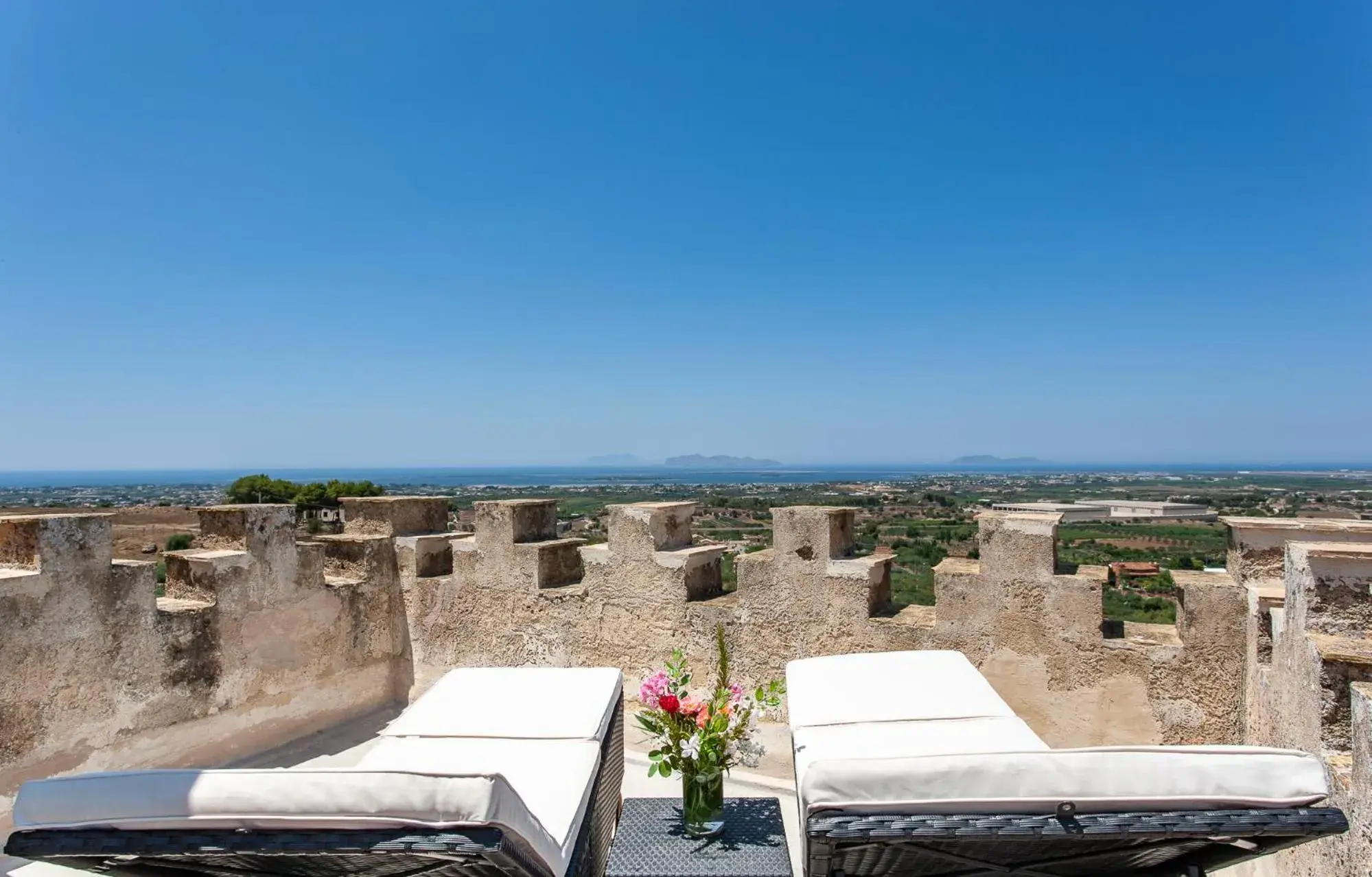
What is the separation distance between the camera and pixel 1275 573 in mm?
3768

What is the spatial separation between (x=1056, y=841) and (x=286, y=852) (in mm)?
1957

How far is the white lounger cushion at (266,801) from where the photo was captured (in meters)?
1.88

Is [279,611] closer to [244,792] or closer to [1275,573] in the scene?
[244,792]

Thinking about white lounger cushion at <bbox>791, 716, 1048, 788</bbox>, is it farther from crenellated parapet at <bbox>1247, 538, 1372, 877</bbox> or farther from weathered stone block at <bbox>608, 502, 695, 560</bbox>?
weathered stone block at <bbox>608, 502, 695, 560</bbox>

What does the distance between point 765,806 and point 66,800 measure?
263 centimetres

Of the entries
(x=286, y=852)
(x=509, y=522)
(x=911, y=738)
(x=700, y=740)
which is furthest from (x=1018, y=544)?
(x=286, y=852)

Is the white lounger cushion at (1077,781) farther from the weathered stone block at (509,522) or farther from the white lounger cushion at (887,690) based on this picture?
the weathered stone block at (509,522)

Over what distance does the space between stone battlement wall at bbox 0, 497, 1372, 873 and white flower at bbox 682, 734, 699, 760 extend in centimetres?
180

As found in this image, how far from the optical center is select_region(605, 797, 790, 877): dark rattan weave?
295 cm

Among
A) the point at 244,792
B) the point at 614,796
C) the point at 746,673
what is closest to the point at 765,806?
the point at 614,796

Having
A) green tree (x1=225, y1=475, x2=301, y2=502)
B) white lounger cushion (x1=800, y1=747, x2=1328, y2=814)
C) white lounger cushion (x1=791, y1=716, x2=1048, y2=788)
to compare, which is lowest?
white lounger cushion (x1=791, y1=716, x2=1048, y2=788)

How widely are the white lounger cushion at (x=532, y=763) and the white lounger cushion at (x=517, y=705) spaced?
7cm

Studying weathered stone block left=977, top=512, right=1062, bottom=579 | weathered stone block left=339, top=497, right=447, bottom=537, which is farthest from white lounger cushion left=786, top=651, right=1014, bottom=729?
weathered stone block left=339, top=497, right=447, bottom=537

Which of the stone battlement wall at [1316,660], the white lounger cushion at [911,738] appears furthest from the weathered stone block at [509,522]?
the stone battlement wall at [1316,660]
